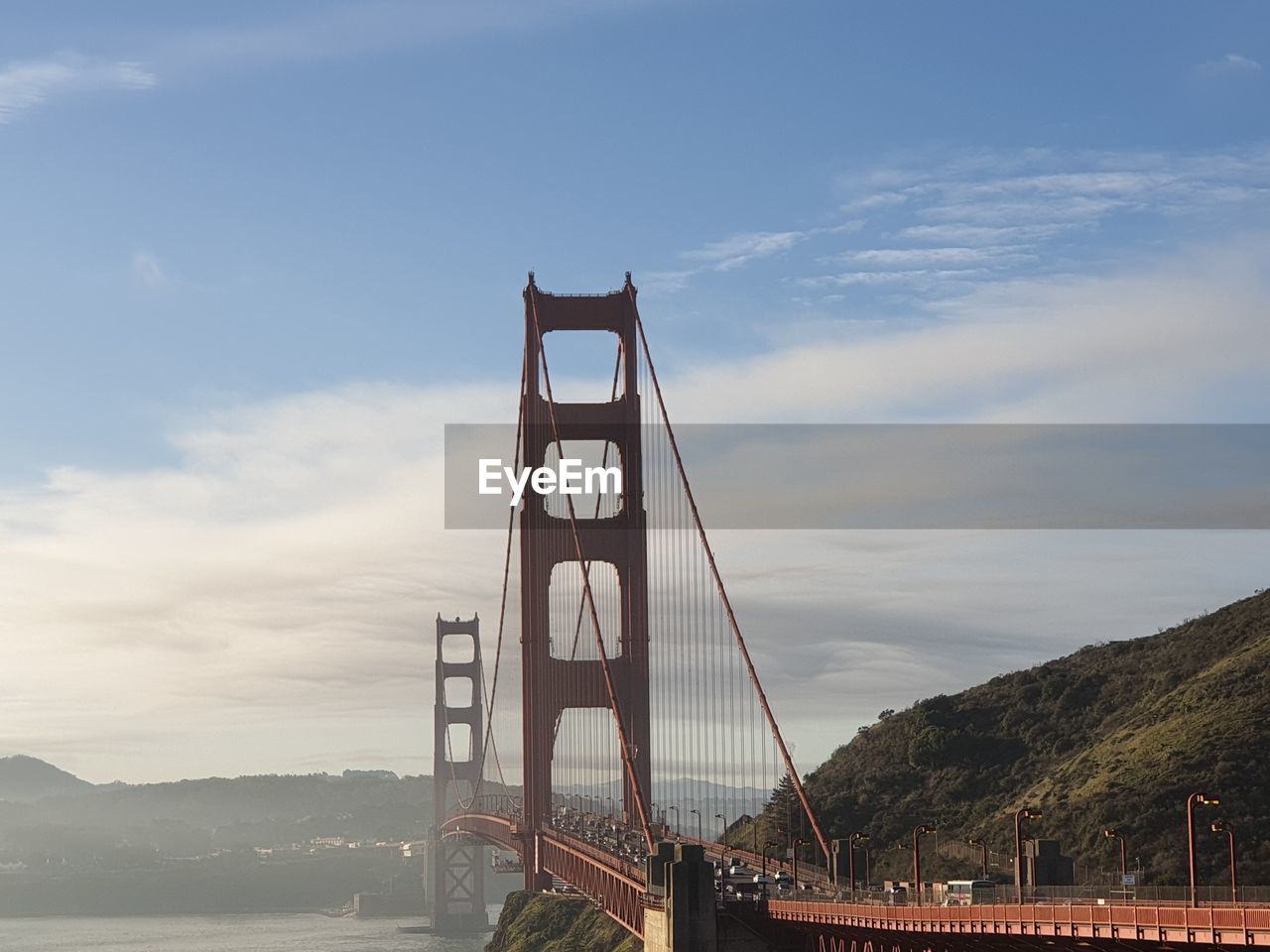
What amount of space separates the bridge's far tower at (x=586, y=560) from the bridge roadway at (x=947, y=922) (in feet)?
63.9

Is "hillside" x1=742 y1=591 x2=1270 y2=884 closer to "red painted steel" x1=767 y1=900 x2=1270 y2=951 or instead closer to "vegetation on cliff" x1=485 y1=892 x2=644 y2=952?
"vegetation on cliff" x1=485 y1=892 x2=644 y2=952

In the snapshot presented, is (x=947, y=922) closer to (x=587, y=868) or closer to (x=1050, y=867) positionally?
(x=1050, y=867)

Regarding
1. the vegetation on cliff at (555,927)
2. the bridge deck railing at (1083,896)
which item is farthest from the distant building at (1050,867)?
the vegetation on cliff at (555,927)

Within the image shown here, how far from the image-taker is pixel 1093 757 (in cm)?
9806

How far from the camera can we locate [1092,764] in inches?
3792

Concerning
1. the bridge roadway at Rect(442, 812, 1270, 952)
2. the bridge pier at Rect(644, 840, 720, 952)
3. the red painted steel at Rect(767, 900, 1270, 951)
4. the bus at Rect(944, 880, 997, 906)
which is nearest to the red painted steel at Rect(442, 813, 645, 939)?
the bridge roadway at Rect(442, 812, 1270, 952)

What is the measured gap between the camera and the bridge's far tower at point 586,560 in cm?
10319

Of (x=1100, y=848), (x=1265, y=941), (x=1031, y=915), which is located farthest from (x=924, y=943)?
(x=1100, y=848)

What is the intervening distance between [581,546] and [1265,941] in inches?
2762

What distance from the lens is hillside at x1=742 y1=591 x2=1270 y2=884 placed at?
84375mm

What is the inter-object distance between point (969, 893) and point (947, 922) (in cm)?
170

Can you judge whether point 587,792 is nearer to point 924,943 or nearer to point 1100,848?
point 1100,848

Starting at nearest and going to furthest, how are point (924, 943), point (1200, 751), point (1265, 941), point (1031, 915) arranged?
point (1265, 941) → point (1031, 915) → point (924, 943) → point (1200, 751)

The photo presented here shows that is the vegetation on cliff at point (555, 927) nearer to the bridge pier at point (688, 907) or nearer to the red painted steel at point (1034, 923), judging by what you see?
the bridge pier at point (688, 907)
